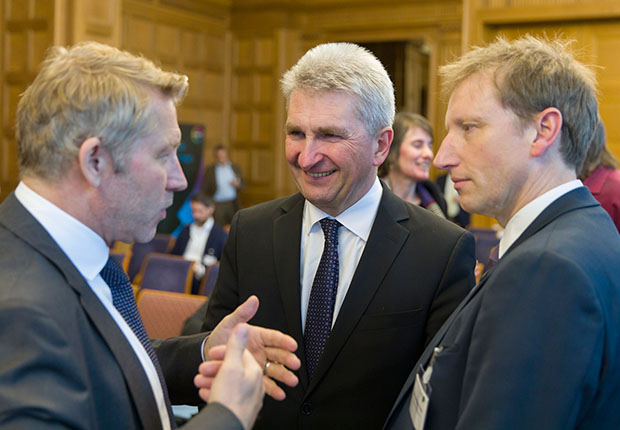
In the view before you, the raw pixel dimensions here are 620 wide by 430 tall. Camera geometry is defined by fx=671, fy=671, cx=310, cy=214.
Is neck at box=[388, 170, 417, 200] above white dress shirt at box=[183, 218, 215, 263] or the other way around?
above

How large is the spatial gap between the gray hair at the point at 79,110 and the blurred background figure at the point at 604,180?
2.48 m

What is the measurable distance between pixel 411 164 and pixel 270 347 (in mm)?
2621

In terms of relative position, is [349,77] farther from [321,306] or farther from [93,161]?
[93,161]

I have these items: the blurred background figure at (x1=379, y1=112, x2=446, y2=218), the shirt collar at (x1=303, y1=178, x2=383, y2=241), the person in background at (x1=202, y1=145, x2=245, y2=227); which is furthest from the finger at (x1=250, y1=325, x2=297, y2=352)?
the person in background at (x1=202, y1=145, x2=245, y2=227)

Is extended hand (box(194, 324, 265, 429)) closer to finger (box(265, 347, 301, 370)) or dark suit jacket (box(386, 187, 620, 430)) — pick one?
finger (box(265, 347, 301, 370))

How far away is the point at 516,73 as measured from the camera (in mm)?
1483

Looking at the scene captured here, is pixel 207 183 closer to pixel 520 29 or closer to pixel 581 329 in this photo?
pixel 520 29

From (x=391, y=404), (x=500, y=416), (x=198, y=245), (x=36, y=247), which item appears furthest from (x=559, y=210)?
(x=198, y=245)

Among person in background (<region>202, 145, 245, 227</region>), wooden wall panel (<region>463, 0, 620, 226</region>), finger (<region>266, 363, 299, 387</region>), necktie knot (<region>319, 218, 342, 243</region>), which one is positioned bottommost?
person in background (<region>202, 145, 245, 227</region>)

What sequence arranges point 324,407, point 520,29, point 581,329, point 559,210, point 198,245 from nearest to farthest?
point 581,329, point 559,210, point 324,407, point 198,245, point 520,29

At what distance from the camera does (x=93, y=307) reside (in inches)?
48.9

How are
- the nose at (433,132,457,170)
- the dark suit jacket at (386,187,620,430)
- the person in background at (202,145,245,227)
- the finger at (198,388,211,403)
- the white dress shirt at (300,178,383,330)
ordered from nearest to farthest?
the dark suit jacket at (386,187,620,430) < the finger at (198,388,211,403) < the nose at (433,132,457,170) < the white dress shirt at (300,178,383,330) < the person in background at (202,145,245,227)

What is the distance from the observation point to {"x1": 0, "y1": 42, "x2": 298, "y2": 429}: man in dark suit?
1.12 metres

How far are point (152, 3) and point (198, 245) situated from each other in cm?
631
